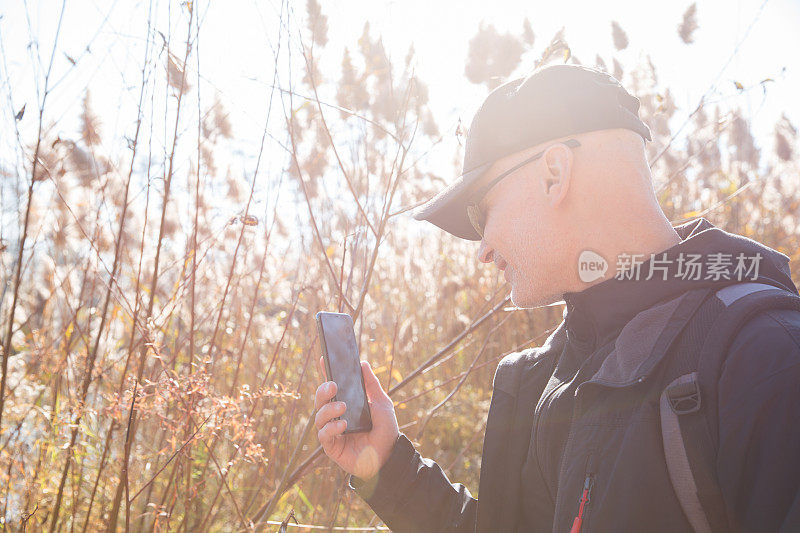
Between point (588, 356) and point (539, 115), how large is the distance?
494mm

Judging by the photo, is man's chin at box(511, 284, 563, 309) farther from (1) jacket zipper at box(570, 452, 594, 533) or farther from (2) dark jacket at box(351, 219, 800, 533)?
(1) jacket zipper at box(570, 452, 594, 533)

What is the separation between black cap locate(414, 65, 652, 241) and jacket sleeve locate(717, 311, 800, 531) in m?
0.51

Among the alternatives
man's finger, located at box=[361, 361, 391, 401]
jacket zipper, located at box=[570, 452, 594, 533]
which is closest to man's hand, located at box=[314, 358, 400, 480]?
man's finger, located at box=[361, 361, 391, 401]

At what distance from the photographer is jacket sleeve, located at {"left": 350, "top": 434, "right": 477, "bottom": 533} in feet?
4.45

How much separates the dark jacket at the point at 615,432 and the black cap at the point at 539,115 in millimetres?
287

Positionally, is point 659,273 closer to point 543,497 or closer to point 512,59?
point 543,497

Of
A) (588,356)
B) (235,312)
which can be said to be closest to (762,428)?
(588,356)

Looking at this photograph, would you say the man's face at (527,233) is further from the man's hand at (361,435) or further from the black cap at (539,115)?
the man's hand at (361,435)

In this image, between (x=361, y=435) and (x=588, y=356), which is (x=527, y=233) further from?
(x=361, y=435)

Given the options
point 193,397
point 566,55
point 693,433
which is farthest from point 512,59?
point 693,433

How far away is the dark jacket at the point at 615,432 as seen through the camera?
0.75m

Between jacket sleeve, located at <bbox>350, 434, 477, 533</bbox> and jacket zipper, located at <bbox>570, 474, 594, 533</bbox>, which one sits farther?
jacket sleeve, located at <bbox>350, 434, 477, 533</bbox>

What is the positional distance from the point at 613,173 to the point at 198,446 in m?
1.83

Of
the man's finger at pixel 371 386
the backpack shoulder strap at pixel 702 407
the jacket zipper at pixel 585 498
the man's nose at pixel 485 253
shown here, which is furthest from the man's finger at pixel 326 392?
the backpack shoulder strap at pixel 702 407
